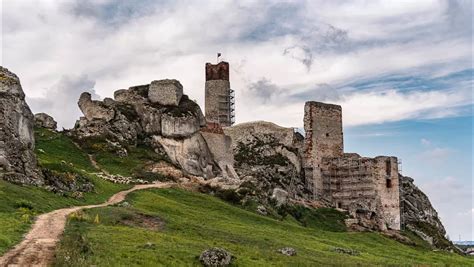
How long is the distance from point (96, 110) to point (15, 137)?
34786mm

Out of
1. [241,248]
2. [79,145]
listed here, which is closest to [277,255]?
[241,248]

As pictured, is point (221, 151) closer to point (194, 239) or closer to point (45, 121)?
point (45, 121)

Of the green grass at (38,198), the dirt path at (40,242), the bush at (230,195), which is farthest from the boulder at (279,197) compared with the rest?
the dirt path at (40,242)

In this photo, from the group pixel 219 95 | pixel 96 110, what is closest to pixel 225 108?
pixel 219 95

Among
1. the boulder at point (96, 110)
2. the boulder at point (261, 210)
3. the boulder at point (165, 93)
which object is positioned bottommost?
the boulder at point (261, 210)

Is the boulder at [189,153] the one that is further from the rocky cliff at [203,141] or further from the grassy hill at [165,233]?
the grassy hill at [165,233]

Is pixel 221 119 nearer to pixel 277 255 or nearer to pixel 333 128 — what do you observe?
pixel 333 128

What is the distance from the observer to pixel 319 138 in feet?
321

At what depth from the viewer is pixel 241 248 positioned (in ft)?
121

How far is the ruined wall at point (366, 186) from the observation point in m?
92.0

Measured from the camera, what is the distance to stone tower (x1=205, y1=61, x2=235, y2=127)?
374 ft

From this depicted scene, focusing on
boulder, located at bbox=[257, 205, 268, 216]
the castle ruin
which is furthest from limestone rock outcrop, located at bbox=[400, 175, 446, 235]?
boulder, located at bbox=[257, 205, 268, 216]

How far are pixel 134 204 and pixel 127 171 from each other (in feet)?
68.5

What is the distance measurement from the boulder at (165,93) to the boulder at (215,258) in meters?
58.0
